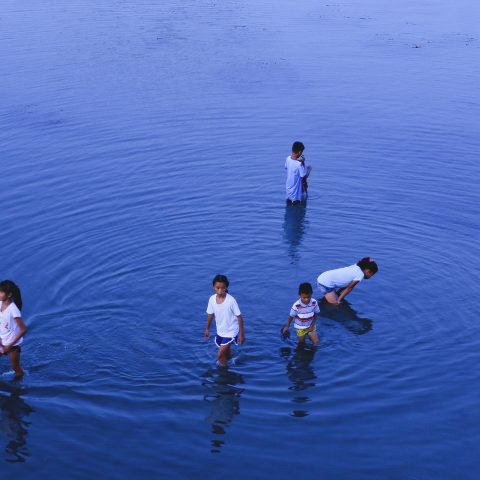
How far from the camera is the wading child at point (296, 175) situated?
1870 cm

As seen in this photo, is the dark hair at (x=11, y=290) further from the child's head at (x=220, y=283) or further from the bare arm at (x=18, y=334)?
the child's head at (x=220, y=283)

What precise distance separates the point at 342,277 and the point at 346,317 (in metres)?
0.86

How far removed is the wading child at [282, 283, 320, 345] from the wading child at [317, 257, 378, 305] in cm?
148

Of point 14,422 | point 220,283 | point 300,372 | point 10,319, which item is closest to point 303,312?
point 300,372

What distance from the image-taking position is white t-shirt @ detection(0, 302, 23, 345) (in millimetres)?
11430

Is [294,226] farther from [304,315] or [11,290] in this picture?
[11,290]

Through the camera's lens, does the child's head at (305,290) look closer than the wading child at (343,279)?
Yes

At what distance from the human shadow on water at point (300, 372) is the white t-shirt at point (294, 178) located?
6.58 meters

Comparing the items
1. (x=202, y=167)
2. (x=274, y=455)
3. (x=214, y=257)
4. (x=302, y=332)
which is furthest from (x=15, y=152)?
(x=274, y=455)

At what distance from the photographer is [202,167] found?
2205 cm

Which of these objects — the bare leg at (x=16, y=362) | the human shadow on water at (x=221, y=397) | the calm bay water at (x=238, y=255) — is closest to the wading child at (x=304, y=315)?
the calm bay water at (x=238, y=255)

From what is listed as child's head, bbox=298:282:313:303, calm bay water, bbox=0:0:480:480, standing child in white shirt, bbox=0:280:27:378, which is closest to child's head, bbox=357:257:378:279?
calm bay water, bbox=0:0:480:480

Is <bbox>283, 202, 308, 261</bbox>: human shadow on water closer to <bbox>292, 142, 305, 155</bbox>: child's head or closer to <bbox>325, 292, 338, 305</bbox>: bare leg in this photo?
<bbox>292, 142, 305, 155</bbox>: child's head

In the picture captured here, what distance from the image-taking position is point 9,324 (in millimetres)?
11492
